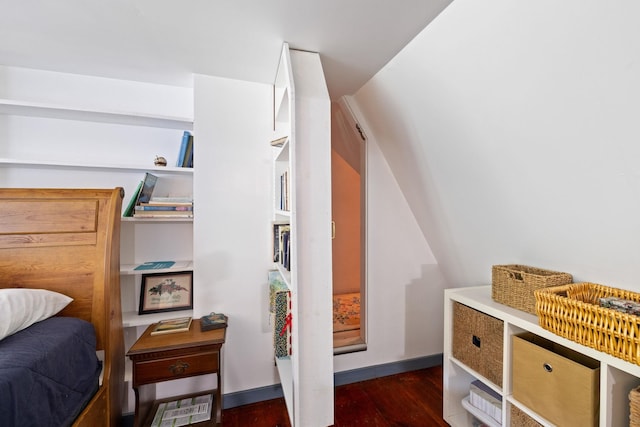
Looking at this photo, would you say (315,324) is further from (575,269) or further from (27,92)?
(27,92)

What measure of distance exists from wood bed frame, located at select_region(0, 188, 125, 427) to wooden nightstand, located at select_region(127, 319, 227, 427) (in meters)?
0.13

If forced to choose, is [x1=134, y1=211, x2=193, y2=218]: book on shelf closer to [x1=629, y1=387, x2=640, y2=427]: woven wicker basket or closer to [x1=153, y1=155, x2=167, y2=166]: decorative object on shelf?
[x1=153, y1=155, x2=167, y2=166]: decorative object on shelf

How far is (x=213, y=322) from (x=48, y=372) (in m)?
0.70

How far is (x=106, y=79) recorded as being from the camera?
1716 millimetres

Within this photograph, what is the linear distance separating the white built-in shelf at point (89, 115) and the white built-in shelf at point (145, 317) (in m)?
1.19

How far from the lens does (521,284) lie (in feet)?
4.18

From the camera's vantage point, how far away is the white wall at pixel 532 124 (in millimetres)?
819

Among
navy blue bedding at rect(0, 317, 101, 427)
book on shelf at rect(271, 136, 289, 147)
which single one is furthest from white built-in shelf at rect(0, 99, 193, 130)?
navy blue bedding at rect(0, 317, 101, 427)

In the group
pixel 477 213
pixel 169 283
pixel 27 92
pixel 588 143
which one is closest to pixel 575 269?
pixel 477 213

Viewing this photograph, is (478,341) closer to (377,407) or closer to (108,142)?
(377,407)

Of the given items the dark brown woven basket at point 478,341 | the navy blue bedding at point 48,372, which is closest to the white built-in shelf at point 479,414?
the dark brown woven basket at point 478,341

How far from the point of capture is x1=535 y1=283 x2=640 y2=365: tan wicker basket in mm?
855

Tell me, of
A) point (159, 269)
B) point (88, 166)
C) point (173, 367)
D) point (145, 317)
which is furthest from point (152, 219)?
point (173, 367)

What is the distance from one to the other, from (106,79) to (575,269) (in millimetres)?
2795
